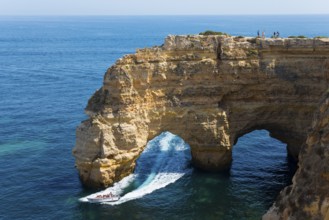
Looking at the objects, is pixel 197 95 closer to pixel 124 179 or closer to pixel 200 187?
pixel 200 187

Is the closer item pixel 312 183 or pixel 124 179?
pixel 312 183

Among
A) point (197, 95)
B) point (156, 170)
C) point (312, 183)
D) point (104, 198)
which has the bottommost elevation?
point (104, 198)

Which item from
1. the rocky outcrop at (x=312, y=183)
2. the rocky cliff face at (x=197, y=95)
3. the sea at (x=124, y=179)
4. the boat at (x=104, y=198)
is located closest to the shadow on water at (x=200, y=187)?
the sea at (x=124, y=179)

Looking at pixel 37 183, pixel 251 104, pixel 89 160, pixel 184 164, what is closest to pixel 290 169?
pixel 251 104

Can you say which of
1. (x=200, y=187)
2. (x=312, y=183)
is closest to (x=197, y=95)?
(x=200, y=187)

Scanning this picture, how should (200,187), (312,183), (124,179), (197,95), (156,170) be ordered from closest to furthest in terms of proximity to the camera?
(312,183), (200,187), (197,95), (124,179), (156,170)

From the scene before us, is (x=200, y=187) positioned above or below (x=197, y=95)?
below

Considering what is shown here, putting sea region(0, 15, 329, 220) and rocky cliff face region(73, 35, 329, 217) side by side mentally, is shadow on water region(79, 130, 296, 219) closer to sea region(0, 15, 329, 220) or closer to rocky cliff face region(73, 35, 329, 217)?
sea region(0, 15, 329, 220)

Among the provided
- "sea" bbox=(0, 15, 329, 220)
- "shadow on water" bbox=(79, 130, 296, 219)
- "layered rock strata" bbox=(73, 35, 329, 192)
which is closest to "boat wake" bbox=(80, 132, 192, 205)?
"shadow on water" bbox=(79, 130, 296, 219)
